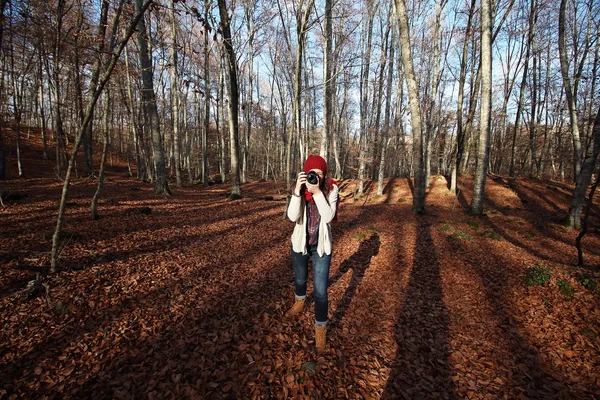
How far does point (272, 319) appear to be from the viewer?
12.0 ft

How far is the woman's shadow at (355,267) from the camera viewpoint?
4170mm

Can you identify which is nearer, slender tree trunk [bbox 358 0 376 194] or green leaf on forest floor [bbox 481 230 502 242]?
green leaf on forest floor [bbox 481 230 502 242]

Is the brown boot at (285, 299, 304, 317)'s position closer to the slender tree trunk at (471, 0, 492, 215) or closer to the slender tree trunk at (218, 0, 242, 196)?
the slender tree trunk at (218, 0, 242, 196)

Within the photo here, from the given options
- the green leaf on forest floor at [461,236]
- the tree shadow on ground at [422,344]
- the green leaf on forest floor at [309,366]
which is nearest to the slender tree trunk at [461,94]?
the green leaf on forest floor at [461,236]

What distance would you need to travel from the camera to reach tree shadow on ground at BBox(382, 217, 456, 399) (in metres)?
2.71

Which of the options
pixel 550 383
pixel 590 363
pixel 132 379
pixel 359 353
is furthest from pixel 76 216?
pixel 590 363

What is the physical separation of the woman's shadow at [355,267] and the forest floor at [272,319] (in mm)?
43

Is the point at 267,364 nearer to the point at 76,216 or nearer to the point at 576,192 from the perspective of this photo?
the point at 76,216

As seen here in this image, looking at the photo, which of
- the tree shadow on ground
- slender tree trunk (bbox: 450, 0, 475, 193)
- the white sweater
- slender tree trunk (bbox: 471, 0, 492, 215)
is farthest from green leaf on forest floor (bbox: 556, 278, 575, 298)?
slender tree trunk (bbox: 450, 0, 475, 193)

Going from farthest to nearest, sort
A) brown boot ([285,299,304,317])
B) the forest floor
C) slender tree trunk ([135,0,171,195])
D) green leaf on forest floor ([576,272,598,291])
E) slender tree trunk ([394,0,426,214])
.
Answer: slender tree trunk ([135,0,171,195])
slender tree trunk ([394,0,426,214])
green leaf on forest floor ([576,272,598,291])
brown boot ([285,299,304,317])
the forest floor

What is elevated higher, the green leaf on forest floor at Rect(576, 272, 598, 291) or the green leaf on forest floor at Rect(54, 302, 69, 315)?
the green leaf on forest floor at Rect(54, 302, 69, 315)

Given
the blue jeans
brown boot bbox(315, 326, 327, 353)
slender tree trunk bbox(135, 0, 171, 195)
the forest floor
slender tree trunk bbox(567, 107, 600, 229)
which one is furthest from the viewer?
slender tree trunk bbox(135, 0, 171, 195)

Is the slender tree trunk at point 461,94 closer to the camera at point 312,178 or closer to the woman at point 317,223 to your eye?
the woman at point 317,223

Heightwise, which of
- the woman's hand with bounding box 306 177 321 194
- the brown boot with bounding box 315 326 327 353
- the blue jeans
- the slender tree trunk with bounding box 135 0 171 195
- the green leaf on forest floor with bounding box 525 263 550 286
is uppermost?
the slender tree trunk with bounding box 135 0 171 195
